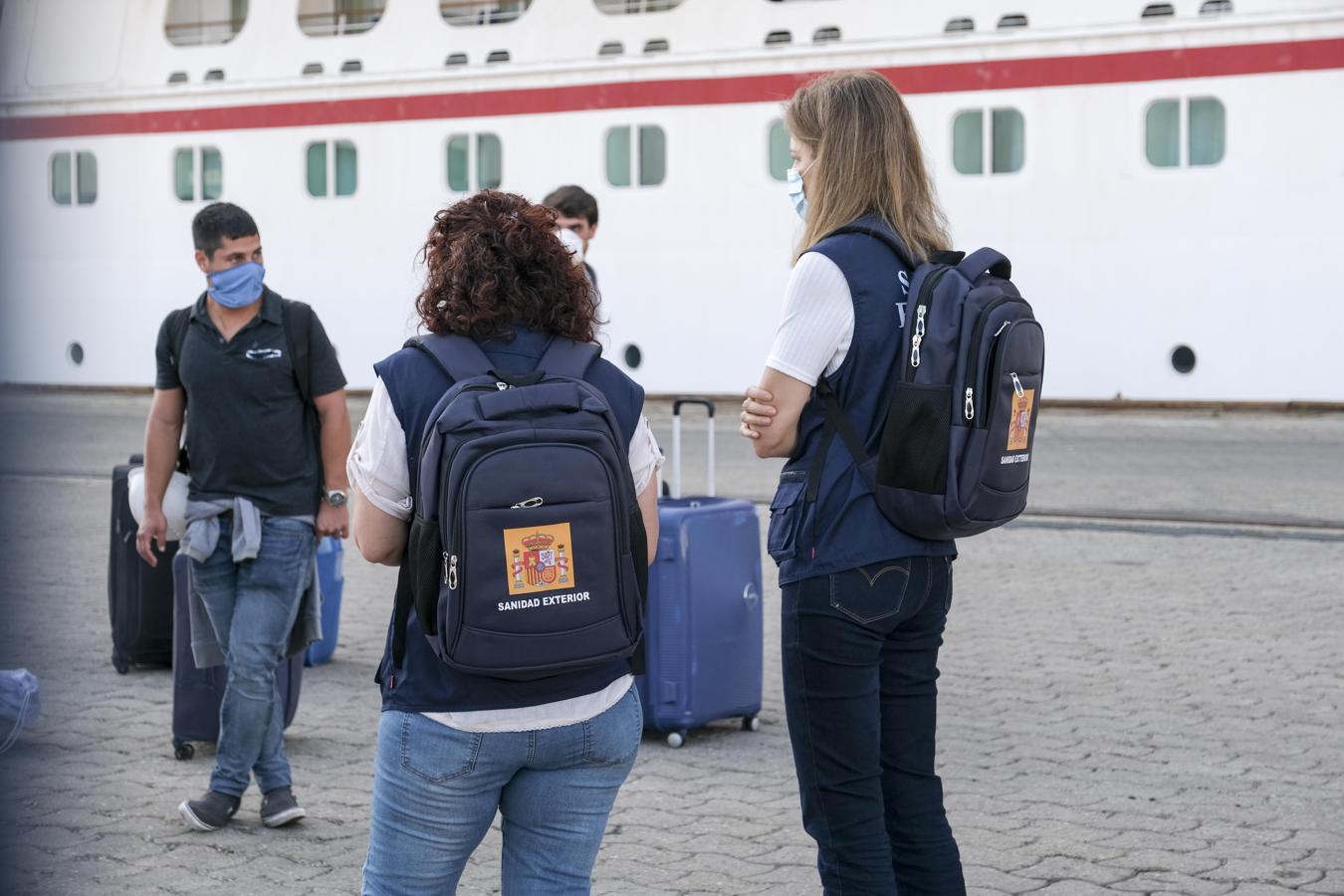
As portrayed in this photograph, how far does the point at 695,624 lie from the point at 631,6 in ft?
54.7

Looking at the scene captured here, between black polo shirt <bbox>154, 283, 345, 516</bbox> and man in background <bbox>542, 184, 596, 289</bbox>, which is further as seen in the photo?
man in background <bbox>542, 184, 596, 289</bbox>

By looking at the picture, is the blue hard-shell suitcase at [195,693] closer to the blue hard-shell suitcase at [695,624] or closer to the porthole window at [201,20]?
the blue hard-shell suitcase at [695,624]

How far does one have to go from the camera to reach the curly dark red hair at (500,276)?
114 inches

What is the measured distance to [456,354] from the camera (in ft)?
9.43

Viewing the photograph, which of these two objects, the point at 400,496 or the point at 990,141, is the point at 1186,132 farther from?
the point at 400,496

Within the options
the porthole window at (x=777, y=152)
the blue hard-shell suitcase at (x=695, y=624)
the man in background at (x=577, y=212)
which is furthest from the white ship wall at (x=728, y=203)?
the blue hard-shell suitcase at (x=695, y=624)

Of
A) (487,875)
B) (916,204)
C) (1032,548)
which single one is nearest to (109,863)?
(487,875)

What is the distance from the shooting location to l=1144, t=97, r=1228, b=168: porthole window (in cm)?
1914

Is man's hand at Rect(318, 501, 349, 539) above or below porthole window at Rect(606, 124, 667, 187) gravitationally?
below

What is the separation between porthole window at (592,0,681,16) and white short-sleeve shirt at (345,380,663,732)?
19354 millimetres

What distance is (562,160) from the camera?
21.7 metres

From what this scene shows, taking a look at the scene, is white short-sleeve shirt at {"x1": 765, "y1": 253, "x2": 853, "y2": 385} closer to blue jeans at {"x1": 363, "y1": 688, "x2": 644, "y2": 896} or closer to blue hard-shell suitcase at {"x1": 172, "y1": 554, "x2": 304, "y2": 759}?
blue jeans at {"x1": 363, "y1": 688, "x2": 644, "y2": 896}

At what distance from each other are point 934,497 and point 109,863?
266cm

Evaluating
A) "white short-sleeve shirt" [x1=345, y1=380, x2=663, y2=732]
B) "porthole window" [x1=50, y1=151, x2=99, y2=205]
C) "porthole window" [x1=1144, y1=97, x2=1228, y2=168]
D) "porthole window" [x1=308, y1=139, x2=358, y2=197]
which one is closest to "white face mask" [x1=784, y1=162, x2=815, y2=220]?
"white short-sleeve shirt" [x1=345, y1=380, x2=663, y2=732]
